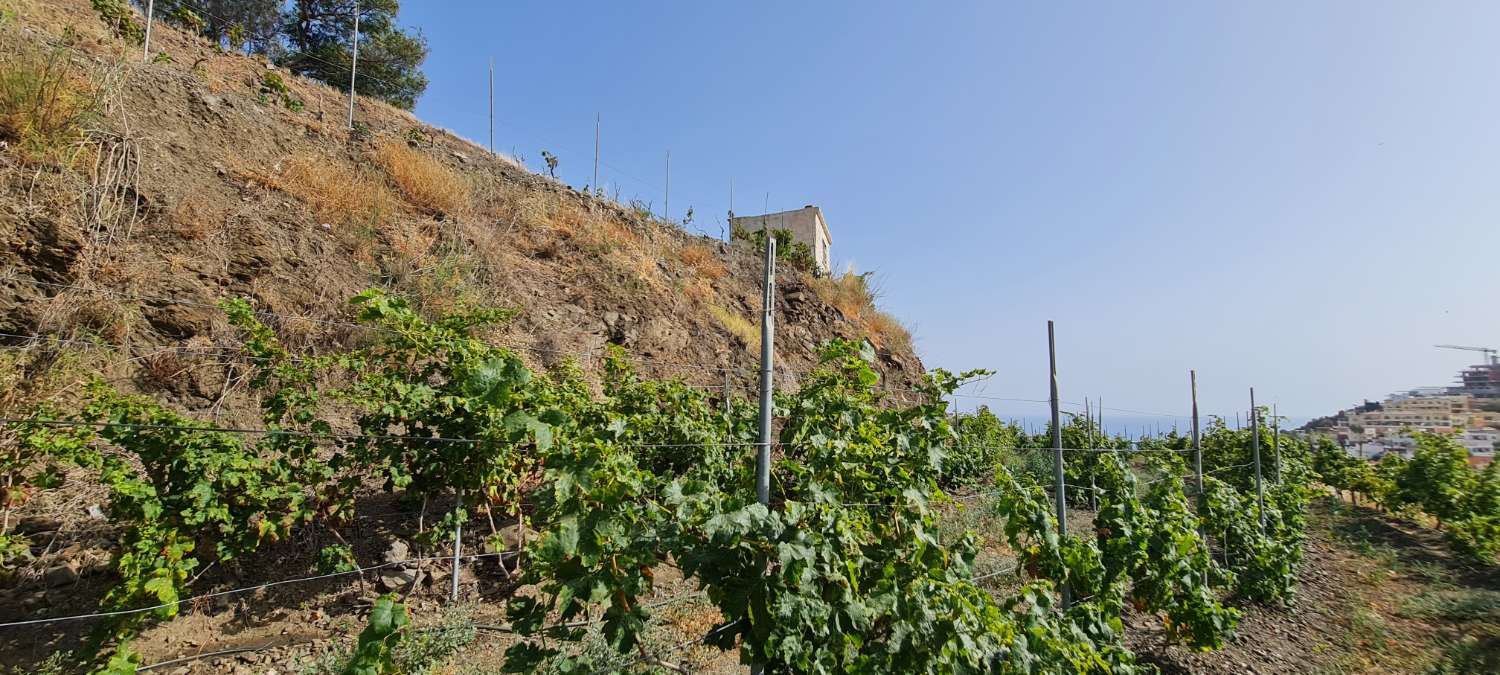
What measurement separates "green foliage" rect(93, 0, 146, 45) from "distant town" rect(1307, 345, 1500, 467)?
16837 mm

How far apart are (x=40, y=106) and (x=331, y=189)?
222 cm

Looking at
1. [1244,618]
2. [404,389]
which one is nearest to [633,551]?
[404,389]

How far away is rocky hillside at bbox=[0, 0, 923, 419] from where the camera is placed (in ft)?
15.0

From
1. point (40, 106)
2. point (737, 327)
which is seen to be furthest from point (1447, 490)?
point (40, 106)

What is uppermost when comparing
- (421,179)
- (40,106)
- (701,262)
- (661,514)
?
(421,179)

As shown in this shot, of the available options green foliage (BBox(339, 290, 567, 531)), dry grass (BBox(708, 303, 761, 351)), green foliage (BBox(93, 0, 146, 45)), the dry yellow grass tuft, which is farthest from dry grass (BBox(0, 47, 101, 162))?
the dry yellow grass tuft

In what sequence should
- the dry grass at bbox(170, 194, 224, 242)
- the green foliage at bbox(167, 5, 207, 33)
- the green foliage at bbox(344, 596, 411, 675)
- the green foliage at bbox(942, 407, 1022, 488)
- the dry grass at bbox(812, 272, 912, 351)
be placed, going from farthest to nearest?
the dry grass at bbox(812, 272, 912, 351), the green foliage at bbox(167, 5, 207, 33), the green foliage at bbox(942, 407, 1022, 488), the dry grass at bbox(170, 194, 224, 242), the green foliage at bbox(344, 596, 411, 675)

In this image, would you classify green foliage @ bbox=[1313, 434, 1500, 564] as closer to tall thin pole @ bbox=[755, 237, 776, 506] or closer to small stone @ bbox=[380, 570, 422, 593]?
tall thin pole @ bbox=[755, 237, 776, 506]

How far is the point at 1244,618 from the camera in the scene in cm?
488

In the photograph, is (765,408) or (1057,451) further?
(1057,451)

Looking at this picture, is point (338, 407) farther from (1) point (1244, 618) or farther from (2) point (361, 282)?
(1) point (1244, 618)

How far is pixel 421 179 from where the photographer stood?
27.2 feet

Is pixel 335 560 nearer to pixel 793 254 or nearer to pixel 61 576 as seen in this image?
pixel 61 576

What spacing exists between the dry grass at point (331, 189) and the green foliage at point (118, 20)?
2.89 meters
